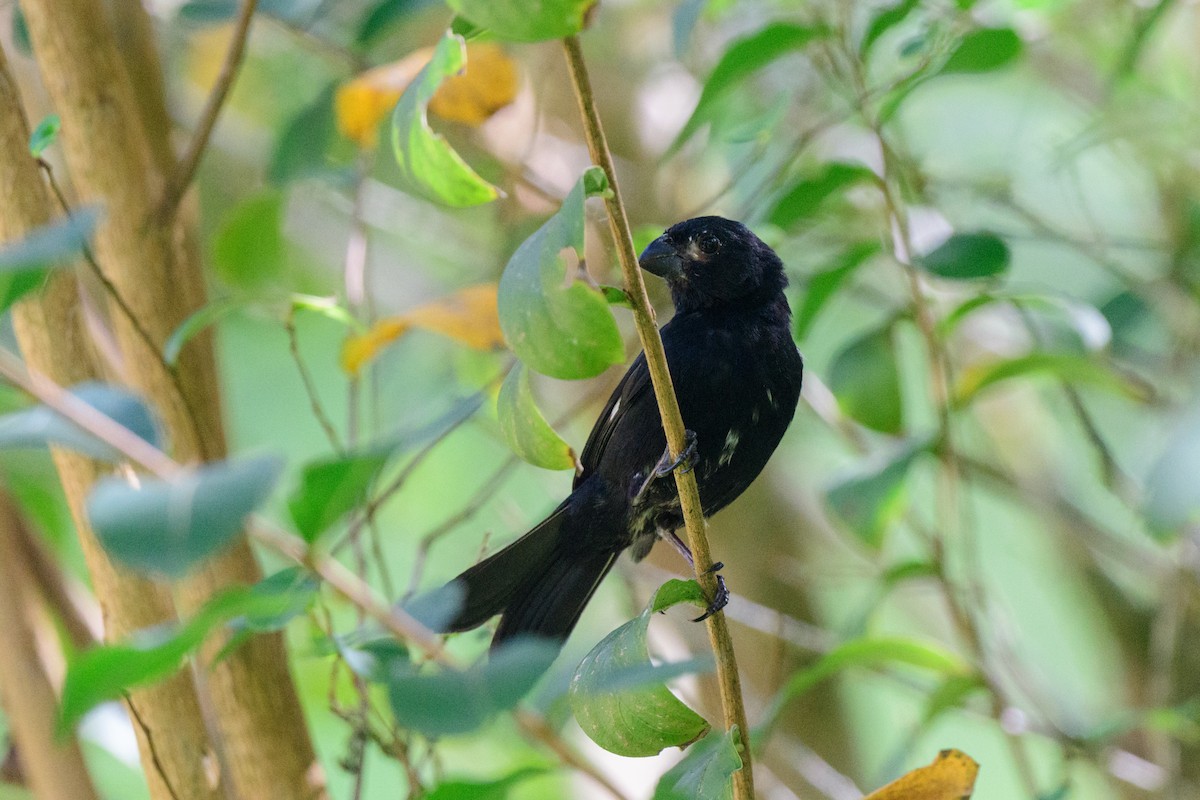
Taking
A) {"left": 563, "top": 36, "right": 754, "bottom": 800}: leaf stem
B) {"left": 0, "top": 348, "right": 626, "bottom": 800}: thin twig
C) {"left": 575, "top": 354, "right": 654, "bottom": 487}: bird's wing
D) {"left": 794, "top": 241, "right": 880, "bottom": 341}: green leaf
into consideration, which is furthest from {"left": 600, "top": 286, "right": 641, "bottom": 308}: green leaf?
{"left": 794, "top": 241, "right": 880, "bottom": 341}: green leaf

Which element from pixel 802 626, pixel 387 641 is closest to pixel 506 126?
pixel 802 626

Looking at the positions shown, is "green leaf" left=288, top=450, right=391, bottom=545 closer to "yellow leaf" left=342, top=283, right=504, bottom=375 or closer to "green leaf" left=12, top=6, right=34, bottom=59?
"yellow leaf" left=342, top=283, right=504, bottom=375

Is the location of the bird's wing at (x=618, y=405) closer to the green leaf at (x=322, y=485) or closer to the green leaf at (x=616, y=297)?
the green leaf at (x=616, y=297)

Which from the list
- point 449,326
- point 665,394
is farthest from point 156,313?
point 665,394

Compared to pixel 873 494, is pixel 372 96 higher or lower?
higher

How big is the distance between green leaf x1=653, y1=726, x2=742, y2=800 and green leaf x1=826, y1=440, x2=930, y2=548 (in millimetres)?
976

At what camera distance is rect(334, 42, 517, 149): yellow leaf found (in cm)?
242

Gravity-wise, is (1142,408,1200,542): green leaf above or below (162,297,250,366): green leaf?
below

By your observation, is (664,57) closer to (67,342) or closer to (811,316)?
(811,316)

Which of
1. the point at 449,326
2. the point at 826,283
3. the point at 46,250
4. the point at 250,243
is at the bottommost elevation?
the point at 826,283

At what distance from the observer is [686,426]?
7.97 feet

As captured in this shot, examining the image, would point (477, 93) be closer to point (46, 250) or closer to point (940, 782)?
point (46, 250)

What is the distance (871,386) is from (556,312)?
4.71ft

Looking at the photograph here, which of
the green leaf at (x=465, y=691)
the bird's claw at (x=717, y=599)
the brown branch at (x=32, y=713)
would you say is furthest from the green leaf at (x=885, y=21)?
the brown branch at (x=32, y=713)
